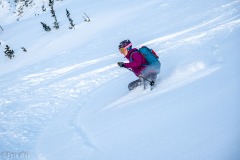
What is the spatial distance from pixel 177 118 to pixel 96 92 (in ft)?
11.8

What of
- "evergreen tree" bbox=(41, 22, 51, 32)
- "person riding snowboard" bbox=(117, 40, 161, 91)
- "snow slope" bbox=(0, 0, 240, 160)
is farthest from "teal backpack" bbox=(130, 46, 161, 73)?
"evergreen tree" bbox=(41, 22, 51, 32)

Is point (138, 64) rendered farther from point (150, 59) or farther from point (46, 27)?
point (46, 27)

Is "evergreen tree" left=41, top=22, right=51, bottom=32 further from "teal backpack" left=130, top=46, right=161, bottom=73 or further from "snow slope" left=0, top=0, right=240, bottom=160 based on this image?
"teal backpack" left=130, top=46, right=161, bottom=73

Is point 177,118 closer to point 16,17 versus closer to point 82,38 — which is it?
point 82,38

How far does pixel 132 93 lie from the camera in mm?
5797

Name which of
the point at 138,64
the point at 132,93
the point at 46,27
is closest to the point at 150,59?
the point at 138,64

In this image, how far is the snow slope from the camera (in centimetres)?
323

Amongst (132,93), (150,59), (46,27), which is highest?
(46,27)

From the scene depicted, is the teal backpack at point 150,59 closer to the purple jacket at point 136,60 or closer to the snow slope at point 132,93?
the purple jacket at point 136,60

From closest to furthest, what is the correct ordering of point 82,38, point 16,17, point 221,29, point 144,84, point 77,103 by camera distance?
point 144,84 < point 77,103 < point 221,29 < point 82,38 < point 16,17

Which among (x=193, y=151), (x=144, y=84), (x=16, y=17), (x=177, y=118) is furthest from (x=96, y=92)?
(x=16, y=17)

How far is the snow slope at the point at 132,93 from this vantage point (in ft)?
10.6

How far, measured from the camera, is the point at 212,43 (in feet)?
22.2

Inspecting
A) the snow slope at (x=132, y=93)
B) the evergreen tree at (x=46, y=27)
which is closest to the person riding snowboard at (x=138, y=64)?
the snow slope at (x=132, y=93)
